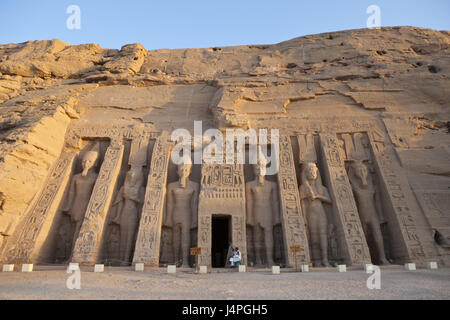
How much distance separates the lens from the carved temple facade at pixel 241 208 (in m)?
7.63

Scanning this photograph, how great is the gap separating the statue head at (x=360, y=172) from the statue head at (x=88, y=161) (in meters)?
7.50

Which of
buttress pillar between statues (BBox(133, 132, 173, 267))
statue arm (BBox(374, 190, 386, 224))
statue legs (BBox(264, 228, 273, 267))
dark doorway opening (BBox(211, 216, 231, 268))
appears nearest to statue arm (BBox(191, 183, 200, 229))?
buttress pillar between statues (BBox(133, 132, 173, 267))

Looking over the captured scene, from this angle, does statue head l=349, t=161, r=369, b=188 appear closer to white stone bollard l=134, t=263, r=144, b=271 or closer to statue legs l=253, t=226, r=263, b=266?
statue legs l=253, t=226, r=263, b=266

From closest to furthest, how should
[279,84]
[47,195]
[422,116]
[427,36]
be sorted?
[47,195] → [422,116] → [279,84] → [427,36]

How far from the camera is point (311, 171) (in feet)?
28.3

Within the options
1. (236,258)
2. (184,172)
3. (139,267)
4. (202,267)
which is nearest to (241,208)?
(236,258)

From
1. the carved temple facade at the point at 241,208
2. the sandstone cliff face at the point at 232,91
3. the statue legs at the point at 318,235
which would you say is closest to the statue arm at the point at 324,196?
the carved temple facade at the point at 241,208

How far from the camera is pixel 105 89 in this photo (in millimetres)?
11711

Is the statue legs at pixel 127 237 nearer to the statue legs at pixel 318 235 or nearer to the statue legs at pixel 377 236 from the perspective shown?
the statue legs at pixel 318 235

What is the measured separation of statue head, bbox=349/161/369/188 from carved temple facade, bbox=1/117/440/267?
0.06m

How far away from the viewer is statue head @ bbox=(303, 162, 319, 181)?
28.3 ft

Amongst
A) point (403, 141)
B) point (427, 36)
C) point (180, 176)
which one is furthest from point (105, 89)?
point (427, 36)

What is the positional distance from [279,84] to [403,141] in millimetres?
4297
